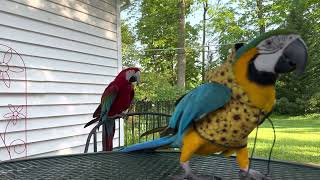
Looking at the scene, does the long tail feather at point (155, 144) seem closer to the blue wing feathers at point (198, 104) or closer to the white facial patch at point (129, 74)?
the blue wing feathers at point (198, 104)

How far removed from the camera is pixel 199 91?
1371 millimetres

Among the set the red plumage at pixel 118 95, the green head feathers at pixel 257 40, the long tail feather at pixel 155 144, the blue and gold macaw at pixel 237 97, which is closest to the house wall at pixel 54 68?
the red plumage at pixel 118 95

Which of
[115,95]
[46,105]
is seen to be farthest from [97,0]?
[115,95]

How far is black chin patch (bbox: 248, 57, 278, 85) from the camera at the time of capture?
48.0 inches

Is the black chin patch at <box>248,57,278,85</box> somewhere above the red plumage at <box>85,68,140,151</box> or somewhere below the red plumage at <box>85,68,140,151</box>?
above

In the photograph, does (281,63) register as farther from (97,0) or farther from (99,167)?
(97,0)

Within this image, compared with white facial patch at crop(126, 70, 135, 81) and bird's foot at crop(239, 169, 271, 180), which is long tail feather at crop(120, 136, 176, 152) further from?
white facial patch at crop(126, 70, 135, 81)

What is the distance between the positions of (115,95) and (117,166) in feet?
5.10

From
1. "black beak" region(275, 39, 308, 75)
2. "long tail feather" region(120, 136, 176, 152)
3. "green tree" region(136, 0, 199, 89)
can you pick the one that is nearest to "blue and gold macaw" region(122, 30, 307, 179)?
"black beak" region(275, 39, 308, 75)

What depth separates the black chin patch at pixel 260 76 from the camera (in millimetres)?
1220

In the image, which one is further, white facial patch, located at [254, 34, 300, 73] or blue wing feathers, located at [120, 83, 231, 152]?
blue wing feathers, located at [120, 83, 231, 152]

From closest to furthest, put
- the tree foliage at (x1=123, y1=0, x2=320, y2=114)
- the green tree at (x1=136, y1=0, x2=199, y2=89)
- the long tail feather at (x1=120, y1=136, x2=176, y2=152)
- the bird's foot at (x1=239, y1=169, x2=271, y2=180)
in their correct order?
the bird's foot at (x1=239, y1=169, x2=271, y2=180) → the long tail feather at (x1=120, y1=136, x2=176, y2=152) → the tree foliage at (x1=123, y1=0, x2=320, y2=114) → the green tree at (x1=136, y1=0, x2=199, y2=89)

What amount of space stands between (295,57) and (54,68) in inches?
164

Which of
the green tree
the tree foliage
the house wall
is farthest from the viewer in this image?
the green tree
